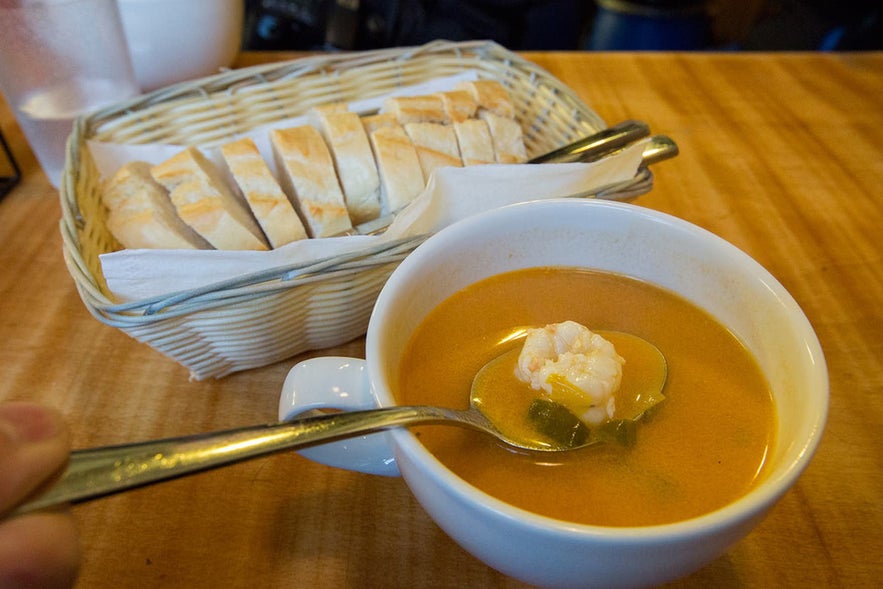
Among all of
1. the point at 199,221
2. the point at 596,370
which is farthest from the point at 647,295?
the point at 199,221

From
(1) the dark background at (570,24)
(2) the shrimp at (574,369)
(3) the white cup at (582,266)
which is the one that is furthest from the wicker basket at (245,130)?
(1) the dark background at (570,24)

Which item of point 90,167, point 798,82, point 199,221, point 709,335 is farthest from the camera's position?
point 798,82

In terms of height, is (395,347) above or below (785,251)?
above

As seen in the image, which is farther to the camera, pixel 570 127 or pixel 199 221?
pixel 570 127

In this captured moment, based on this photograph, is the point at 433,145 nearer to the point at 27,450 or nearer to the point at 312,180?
the point at 312,180

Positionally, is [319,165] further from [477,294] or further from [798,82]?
[798,82]

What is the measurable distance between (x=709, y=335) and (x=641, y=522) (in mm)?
237

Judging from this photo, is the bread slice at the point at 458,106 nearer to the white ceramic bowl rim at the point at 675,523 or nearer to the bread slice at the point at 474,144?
the bread slice at the point at 474,144

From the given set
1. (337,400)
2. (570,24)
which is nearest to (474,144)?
(337,400)

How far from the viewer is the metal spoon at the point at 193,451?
0.37m

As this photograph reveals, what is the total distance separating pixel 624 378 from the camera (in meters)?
0.58

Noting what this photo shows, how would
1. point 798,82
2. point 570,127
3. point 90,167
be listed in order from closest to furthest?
point 90,167, point 570,127, point 798,82

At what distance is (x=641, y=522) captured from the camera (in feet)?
1.55

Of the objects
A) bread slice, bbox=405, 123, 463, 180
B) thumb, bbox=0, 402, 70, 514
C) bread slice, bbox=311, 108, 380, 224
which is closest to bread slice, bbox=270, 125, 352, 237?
bread slice, bbox=311, 108, 380, 224
